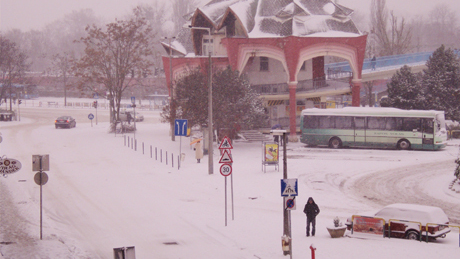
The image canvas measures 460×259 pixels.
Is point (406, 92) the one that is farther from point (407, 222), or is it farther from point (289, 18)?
point (407, 222)

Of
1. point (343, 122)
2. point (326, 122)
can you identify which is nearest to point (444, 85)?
point (343, 122)

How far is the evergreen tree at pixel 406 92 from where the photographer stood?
4500cm

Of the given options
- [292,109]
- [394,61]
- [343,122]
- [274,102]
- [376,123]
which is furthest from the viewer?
[394,61]

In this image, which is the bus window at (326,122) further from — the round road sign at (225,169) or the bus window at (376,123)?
the round road sign at (225,169)

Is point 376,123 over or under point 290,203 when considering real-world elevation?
over

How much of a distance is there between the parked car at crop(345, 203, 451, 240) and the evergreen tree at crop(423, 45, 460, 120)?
108ft

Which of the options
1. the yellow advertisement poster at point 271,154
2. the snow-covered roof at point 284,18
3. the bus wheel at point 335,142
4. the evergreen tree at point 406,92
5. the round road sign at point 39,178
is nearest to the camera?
the round road sign at point 39,178

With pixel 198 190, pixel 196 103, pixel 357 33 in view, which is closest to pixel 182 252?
pixel 198 190

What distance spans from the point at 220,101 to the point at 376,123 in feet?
38.0

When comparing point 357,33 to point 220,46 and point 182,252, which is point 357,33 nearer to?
point 220,46

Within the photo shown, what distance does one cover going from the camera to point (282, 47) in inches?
1695

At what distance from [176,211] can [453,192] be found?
41.4 ft

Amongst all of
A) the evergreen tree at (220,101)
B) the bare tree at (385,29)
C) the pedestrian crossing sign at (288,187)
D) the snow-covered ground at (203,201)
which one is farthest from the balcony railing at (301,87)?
the pedestrian crossing sign at (288,187)

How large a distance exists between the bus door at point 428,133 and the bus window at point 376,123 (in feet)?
9.17
